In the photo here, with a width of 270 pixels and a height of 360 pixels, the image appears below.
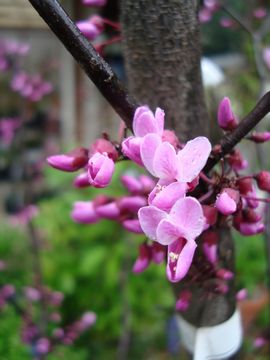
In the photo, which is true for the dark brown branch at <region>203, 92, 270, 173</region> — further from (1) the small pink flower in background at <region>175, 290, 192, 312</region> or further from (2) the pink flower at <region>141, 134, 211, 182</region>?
(1) the small pink flower in background at <region>175, 290, 192, 312</region>

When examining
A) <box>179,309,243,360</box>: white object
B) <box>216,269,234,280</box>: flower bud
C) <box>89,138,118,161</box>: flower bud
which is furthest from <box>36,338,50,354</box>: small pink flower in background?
<box>89,138,118,161</box>: flower bud

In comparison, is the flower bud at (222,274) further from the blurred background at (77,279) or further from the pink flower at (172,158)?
the blurred background at (77,279)

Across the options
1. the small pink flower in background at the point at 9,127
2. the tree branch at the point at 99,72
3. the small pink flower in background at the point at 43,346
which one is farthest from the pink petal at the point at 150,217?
the small pink flower in background at the point at 9,127

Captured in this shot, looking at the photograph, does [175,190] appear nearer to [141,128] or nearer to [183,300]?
[141,128]

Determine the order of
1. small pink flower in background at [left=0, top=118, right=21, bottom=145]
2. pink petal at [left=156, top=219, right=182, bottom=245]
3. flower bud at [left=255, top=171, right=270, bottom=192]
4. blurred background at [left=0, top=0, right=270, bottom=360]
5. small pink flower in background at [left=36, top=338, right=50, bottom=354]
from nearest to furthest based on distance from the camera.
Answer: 1. pink petal at [left=156, top=219, right=182, bottom=245]
2. flower bud at [left=255, top=171, right=270, bottom=192]
3. small pink flower in background at [left=36, top=338, right=50, bottom=354]
4. blurred background at [left=0, top=0, right=270, bottom=360]
5. small pink flower in background at [left=0, top=118, right=21, bottom=145]

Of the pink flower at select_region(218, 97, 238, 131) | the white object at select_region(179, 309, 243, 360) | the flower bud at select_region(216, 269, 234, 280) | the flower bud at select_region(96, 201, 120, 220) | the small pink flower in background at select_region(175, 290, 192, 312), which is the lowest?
the white object at select_region(179, 309, 243, 360)

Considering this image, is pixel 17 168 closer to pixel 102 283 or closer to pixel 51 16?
pixel 102 283

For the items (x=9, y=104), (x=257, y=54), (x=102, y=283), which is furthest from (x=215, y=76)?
(x=9, y=104)
